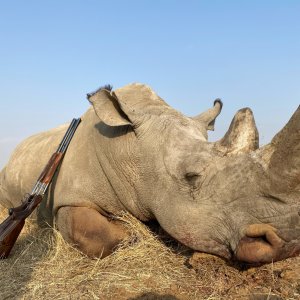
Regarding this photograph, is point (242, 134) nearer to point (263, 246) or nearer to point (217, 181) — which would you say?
point (217, 181)

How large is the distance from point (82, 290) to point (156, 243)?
113 centimetres

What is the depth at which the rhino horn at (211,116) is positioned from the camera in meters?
6.44

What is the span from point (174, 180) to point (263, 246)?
1.28 meters

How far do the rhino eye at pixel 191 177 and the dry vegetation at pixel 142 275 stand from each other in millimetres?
723

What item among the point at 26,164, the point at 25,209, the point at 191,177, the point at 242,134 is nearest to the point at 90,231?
the point at 25,209

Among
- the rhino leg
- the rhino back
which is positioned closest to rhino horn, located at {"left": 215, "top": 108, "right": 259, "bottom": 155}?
the rhino leg

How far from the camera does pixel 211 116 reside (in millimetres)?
6516

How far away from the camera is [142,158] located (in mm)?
5246

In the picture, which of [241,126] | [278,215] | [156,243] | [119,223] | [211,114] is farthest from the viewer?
[211,114]

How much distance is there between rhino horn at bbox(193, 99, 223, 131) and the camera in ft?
21.1

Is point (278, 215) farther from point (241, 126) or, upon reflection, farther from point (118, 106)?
point (118, 106)

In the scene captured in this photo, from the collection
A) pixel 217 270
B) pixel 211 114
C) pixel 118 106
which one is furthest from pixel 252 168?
pixel 211 114

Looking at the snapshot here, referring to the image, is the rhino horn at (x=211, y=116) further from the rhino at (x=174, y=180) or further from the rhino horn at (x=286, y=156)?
the rhino horn at (x=286, y=156)

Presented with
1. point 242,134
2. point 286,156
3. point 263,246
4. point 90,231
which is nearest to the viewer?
point 286,156
